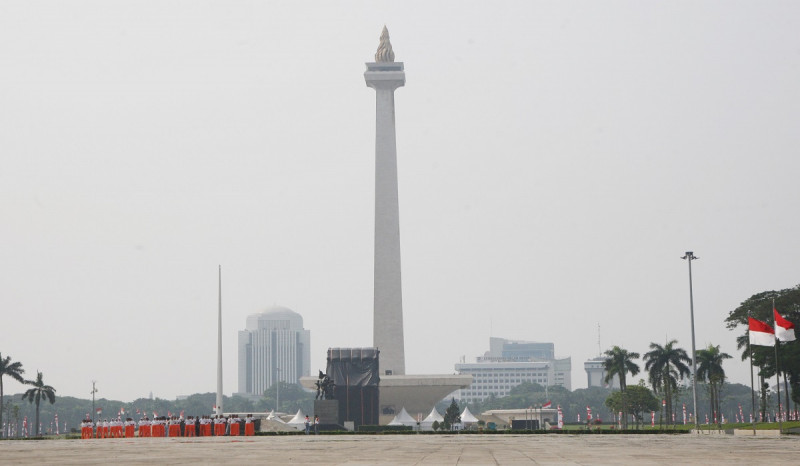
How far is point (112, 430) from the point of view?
5853 centimetres

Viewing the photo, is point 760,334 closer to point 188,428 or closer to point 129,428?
point 188,428

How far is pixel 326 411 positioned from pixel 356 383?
53.4 ft

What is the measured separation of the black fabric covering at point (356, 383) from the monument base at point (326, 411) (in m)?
14.5

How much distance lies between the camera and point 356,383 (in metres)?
101

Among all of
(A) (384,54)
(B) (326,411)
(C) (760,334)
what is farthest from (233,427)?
Result: (A) (384,54)

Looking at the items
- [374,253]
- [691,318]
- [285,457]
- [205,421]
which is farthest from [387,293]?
[285,457]

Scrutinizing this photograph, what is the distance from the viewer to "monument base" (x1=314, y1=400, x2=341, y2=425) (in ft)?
277

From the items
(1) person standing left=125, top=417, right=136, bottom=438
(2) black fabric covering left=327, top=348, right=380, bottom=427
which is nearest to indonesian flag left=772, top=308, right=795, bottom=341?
(1) person standing left=125, top=417, right=136, bottom=438

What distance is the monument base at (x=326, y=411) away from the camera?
277ft

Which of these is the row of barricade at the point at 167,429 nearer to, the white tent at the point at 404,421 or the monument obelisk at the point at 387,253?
the white tent at the point at 404,421

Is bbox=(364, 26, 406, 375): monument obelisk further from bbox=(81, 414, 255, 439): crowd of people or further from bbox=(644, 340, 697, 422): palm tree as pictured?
bbox=(81, 414, 255, 439): crowd of people

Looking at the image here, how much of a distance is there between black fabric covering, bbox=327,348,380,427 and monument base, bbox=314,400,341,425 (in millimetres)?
14539

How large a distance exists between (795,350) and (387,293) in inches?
2399

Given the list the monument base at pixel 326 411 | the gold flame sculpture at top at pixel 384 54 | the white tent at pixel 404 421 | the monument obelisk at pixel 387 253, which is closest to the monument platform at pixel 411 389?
the monument obelisk at pixel 387 253
